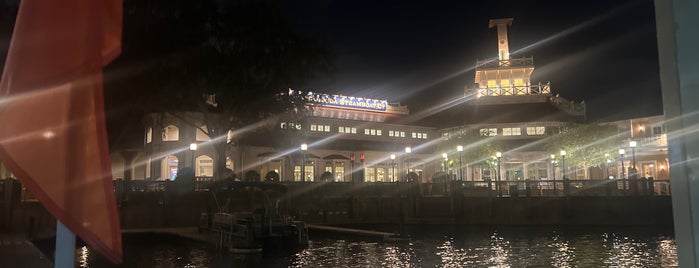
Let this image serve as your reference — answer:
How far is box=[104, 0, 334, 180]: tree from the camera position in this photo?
13.8 m

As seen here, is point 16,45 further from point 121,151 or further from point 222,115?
point 121,151

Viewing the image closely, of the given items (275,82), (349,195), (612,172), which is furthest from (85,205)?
(612,172)

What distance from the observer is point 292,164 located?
153 ft

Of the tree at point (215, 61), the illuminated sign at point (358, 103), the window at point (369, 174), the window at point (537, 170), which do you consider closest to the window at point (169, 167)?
the tree at point (215, 61)

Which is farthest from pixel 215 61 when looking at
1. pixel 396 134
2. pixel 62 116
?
pixel 396 134

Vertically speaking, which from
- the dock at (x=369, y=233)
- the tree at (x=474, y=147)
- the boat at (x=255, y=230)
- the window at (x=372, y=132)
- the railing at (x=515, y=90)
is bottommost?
the dock at (x=369, y=233)

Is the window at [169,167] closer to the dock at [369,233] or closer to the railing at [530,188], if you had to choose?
the railing at [530,188]

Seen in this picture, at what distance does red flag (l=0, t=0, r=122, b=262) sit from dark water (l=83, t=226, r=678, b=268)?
1802cm

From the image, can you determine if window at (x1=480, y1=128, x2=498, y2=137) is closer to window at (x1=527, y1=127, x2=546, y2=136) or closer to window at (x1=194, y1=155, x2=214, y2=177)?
window at (x1=527, y1=127, x2=546, y2=136)

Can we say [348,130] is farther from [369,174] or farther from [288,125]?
[288,125]

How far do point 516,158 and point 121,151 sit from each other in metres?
37.5

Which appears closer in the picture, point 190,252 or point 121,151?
point 190,252

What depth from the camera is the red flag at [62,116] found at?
10.6 ft

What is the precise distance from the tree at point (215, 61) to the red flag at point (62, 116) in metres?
10.2
